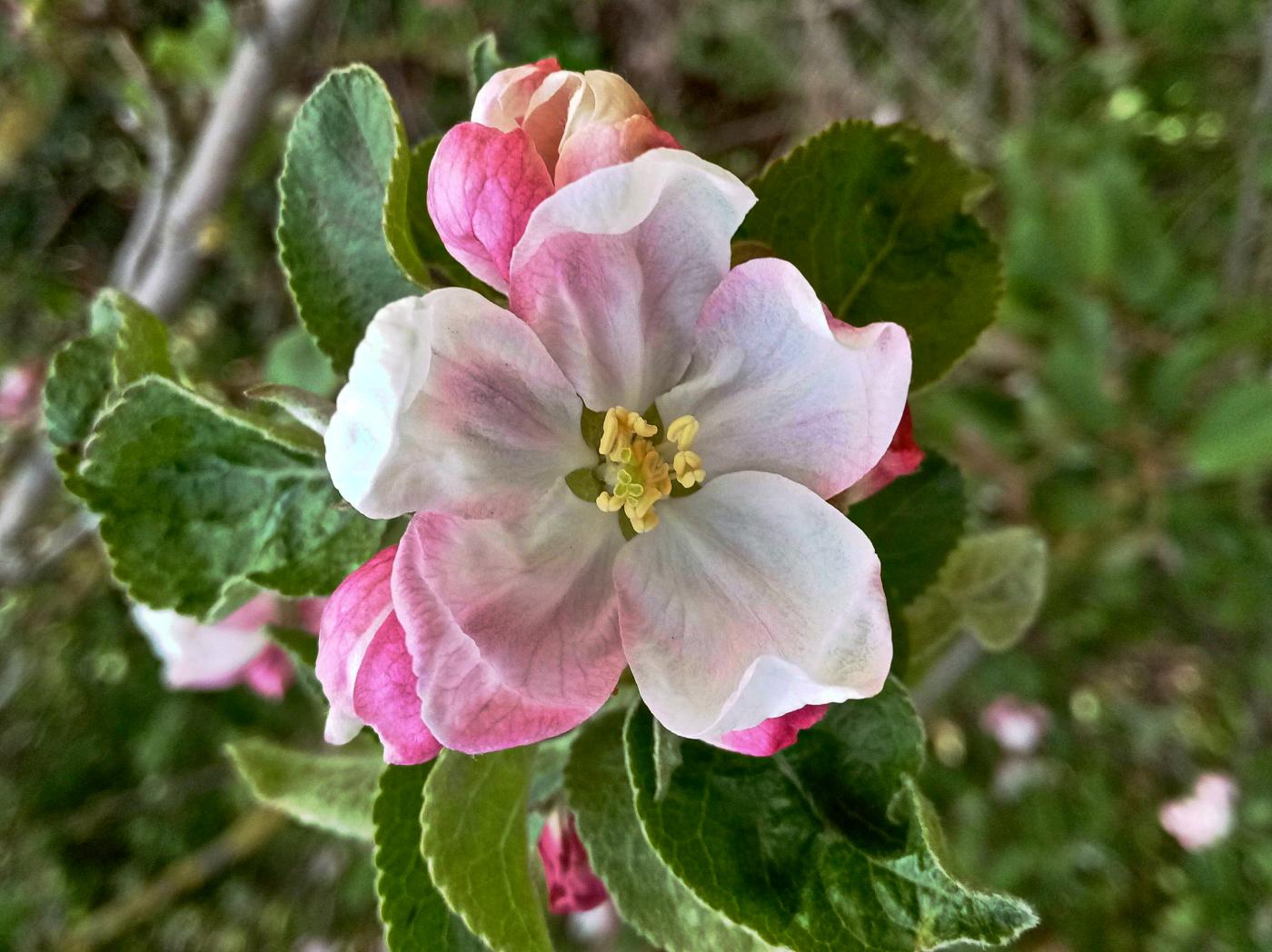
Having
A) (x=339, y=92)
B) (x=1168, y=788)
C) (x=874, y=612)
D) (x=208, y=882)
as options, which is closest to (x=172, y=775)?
(x=208, y=882)

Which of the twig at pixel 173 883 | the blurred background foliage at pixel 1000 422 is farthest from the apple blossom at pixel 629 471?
the twig at pixel 173 883

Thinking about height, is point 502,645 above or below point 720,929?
above

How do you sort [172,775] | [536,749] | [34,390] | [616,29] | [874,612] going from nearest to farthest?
[874,612] < [536,749] < [34,390] < [172,775] < [616,29]

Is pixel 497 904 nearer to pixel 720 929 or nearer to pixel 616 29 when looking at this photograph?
pixel 720 929

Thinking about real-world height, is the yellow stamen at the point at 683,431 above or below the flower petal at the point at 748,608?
above

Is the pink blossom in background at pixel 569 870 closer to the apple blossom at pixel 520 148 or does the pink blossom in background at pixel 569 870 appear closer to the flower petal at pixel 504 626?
the flower petal at pixel 504 626

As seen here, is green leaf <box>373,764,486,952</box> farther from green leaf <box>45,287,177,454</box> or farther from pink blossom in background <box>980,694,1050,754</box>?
pink blossom in background <box>980,694,1050,754</box>

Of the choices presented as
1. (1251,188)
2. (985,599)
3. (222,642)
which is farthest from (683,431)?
(1251,188)
